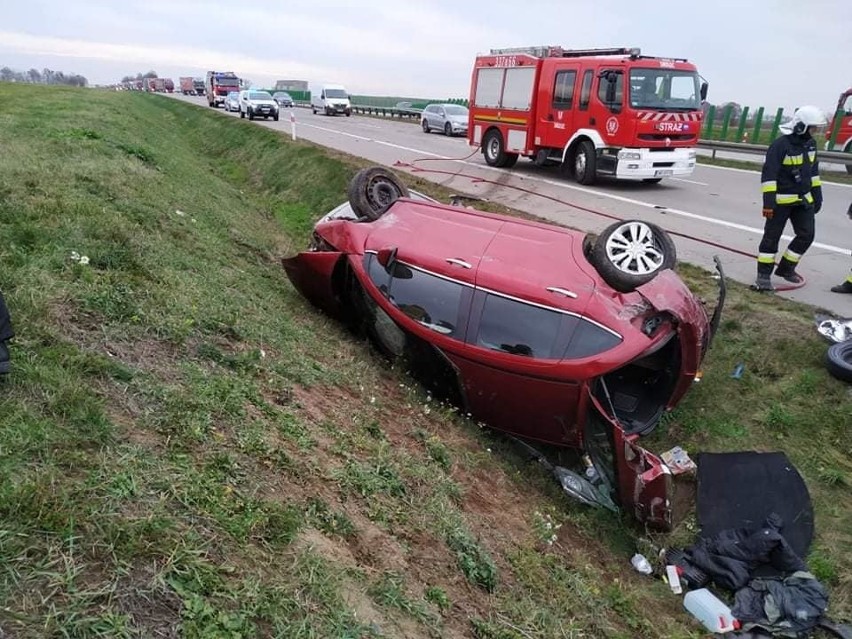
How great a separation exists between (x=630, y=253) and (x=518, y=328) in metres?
0.99

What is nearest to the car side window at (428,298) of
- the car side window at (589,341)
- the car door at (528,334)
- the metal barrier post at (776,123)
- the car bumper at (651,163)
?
the car door at (528,334)

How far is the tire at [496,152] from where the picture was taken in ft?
52.0

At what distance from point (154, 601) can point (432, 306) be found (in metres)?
3.10

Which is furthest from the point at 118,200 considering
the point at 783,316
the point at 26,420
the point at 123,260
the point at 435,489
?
the point at 783,316

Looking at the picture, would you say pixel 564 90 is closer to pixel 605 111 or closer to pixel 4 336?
pixel 605 111

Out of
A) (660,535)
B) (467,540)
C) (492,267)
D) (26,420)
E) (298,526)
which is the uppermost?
(492,267)

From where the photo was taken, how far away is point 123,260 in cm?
502

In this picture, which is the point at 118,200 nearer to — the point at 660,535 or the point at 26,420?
the point at 26,420

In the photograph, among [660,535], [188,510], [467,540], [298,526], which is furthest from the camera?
[660,535]

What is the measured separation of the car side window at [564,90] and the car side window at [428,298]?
9.93 metres

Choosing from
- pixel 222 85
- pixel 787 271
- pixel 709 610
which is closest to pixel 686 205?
pixel 787 271

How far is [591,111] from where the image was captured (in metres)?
12.8

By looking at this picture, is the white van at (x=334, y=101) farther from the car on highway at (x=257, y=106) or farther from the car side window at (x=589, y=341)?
the car side window at (x=589, y=341)

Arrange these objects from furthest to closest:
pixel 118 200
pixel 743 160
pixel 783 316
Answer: pixel 743 160, pixel 118 200, pixel 783 316
